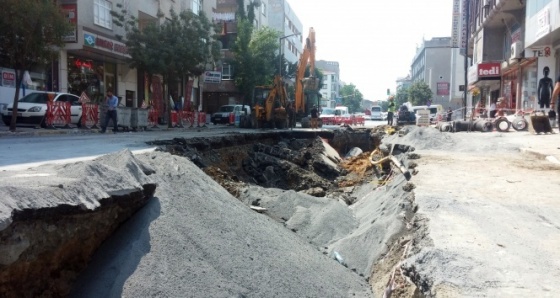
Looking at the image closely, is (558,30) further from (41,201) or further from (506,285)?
(41,201)

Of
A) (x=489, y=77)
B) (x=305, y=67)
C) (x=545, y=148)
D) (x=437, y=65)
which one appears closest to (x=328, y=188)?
(x=545, y=148)

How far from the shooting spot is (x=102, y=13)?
23.1m

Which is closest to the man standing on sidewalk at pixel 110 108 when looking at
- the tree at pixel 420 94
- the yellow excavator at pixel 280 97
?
the yellow excavator at pixel 280 97

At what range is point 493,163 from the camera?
842 centimetres

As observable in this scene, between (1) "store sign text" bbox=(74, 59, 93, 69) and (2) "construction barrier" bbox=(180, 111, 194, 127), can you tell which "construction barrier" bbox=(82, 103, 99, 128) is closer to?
(1) "store sign text" bbox=(74, 59, 93, 69)

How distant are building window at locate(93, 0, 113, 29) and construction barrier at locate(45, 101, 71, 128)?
6.60 meters

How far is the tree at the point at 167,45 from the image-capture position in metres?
22.8

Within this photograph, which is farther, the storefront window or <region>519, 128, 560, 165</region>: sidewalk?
the storefront window

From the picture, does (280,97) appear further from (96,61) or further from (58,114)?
(58,114)

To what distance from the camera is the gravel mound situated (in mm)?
3594

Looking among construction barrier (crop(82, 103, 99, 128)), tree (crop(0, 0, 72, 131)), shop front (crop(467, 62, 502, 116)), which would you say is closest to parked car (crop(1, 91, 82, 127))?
construction barrier (crop(82, 103, 99, 128))

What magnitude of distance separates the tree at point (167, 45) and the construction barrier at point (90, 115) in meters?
4.54

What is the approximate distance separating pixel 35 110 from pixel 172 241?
49.8 feet

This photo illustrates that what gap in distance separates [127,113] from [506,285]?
18.2m
